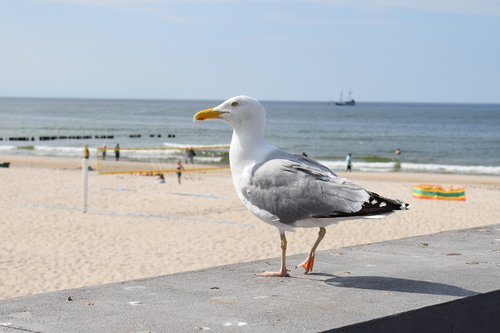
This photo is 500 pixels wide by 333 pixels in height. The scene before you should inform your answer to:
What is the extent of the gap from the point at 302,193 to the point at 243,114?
23.0 inches

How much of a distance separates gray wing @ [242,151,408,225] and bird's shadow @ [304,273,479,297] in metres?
0.38

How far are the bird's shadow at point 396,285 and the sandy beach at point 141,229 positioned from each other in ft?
1.26

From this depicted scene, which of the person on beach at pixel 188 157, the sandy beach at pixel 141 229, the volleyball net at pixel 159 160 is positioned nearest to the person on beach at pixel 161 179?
the sandy beach at pixel 141 229

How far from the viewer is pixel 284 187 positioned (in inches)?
174

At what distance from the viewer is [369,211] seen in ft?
13.5

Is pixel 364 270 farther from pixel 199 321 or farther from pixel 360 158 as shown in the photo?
pixel 360 158

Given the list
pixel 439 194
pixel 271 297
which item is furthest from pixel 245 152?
pixel 439 194

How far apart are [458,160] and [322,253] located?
51170 millimetres

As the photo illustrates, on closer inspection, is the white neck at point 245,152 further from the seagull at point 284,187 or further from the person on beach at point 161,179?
the person on beach at point 161,179

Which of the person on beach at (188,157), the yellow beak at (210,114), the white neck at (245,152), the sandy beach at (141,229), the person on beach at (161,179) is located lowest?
the person on beach at (188,157)

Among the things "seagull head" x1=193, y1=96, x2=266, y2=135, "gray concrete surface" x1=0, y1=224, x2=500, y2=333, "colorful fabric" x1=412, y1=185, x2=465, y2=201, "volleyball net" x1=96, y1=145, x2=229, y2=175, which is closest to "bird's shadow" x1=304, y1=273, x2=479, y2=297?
Result: "gray concrete surface" x1=0, y1=224, x2=500, y2=333

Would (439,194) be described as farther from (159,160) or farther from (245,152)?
(159,160)

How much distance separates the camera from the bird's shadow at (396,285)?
402 cm

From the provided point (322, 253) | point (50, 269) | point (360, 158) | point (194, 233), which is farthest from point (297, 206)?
point (360, 158)
